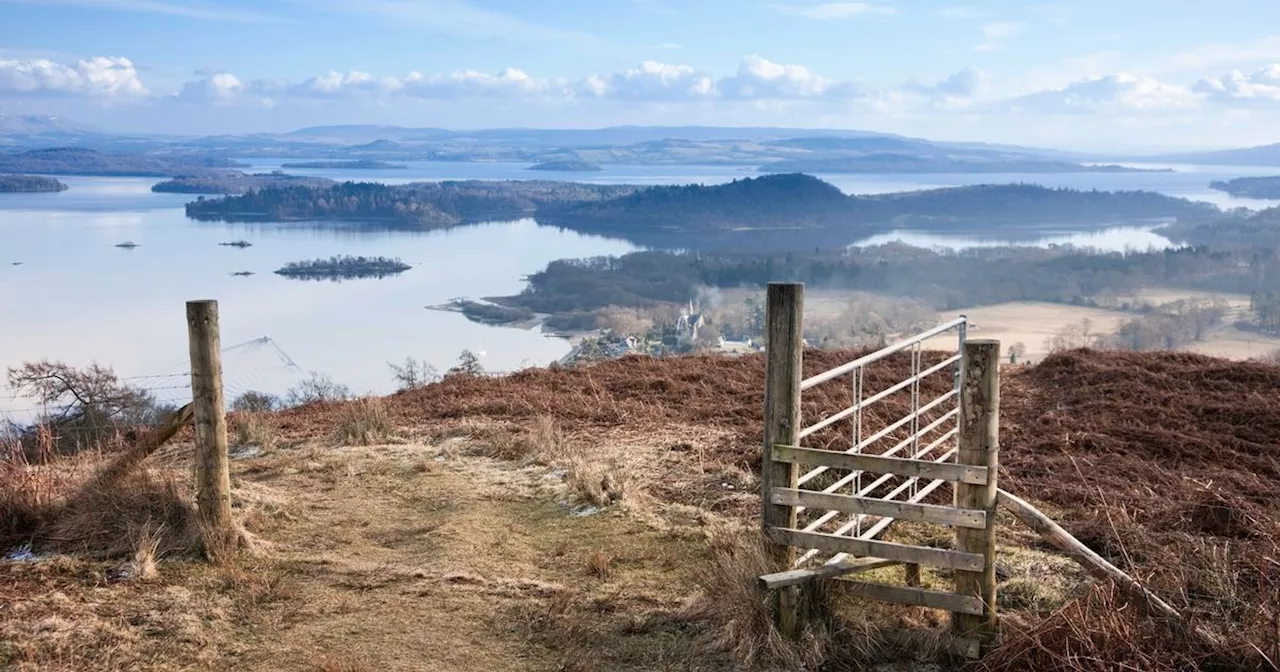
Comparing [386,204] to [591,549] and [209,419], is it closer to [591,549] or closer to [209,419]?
[209,419]

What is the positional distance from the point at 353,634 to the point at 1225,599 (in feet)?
13.6

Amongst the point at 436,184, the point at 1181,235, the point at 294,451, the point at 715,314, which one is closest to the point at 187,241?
the point at 436,184

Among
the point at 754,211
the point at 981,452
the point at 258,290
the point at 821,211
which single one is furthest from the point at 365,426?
the point at 821,211

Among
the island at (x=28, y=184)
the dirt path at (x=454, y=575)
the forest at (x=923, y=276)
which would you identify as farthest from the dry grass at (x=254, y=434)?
the island at (x=28, y=184)

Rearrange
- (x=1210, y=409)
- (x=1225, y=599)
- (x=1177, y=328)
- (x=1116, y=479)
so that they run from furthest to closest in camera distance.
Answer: (x=1177, y=328) → (x=1210, y=409) → (x=1116, y=479) → (x=1225, y=599)

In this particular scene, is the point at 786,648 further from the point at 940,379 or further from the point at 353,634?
the point at 940,379

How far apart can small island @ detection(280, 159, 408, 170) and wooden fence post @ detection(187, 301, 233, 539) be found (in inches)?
5804

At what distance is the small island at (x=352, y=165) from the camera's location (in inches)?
5842

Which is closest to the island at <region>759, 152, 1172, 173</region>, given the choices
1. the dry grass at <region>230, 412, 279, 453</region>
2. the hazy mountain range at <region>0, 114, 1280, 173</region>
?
the hazy mountain range at <region>0, 114, 1280, 173</region>

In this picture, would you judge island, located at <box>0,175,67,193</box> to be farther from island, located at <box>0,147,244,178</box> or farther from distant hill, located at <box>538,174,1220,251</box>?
distant hill, located at <box>538,174,1220,251</box>

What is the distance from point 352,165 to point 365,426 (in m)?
149

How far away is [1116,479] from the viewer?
290 inches

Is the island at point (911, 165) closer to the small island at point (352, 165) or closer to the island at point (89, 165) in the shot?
the small island at point (352, 165)

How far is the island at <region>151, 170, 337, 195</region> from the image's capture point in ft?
315
